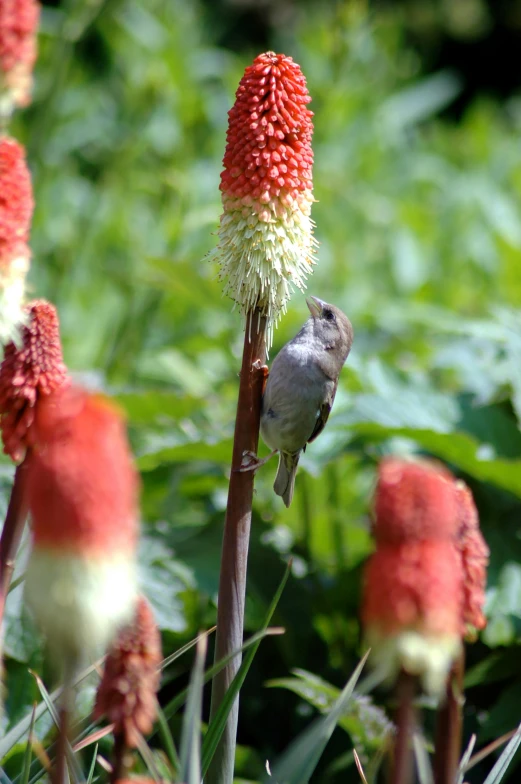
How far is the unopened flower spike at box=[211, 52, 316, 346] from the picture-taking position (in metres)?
1.95

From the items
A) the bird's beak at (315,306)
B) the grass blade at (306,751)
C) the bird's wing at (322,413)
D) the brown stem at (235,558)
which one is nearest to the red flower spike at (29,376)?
the brown stem at (235,558)

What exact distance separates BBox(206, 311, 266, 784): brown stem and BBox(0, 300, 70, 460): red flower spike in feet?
1.29

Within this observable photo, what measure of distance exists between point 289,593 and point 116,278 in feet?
7.59

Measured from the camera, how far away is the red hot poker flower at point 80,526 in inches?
45.8

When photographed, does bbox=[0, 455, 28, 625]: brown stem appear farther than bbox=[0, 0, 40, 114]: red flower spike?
No

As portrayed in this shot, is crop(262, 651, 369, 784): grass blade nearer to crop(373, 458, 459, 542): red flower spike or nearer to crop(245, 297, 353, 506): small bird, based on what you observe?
crop(373, 458, 459, 542): red flower spike

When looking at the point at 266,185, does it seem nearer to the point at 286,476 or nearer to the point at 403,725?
the point at 286,476

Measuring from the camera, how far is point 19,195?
1824 millimetres

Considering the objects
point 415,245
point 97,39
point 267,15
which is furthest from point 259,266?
point 267,15

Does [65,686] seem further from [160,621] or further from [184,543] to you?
[184,543]

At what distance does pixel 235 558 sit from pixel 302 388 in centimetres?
74

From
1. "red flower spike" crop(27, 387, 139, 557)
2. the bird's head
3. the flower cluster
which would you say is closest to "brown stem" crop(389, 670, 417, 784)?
the flower cluster

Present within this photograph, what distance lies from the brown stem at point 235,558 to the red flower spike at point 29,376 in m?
0.39

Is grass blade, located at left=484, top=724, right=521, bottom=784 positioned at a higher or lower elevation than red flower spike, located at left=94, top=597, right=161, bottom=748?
lower
